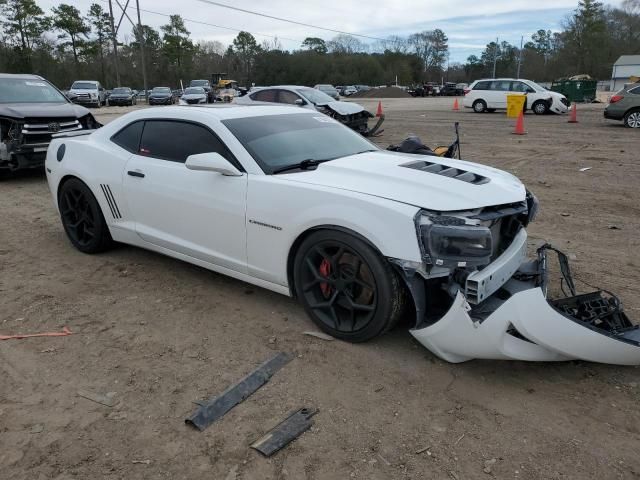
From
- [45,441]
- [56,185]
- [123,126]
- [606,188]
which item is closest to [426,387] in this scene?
[45,441]

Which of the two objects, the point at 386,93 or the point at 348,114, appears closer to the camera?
the point at 348,114

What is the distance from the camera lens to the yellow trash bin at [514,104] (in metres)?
21.1

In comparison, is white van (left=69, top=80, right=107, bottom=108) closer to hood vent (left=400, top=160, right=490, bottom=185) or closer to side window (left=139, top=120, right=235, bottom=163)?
side window (left=139, top=120, right=235, bottom=163)

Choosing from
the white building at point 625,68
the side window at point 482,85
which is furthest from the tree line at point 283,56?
the side window at point 482,85

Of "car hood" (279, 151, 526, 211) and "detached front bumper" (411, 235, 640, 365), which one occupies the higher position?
"car hood" (279, 151, 526, 211)

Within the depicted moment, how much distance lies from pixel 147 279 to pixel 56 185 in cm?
157

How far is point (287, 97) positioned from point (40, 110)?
7.59m

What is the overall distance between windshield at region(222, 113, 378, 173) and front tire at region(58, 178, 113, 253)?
1794 mm

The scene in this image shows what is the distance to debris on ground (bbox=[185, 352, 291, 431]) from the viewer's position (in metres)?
2.65

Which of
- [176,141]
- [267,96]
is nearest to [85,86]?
[267,96]

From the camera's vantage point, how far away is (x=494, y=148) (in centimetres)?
1250

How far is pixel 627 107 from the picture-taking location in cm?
1636

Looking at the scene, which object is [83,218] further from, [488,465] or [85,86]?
[85,86]

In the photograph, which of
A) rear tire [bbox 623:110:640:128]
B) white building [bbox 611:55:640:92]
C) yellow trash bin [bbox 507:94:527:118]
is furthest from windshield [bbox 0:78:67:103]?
white building [bbox 611:55:640:92]
